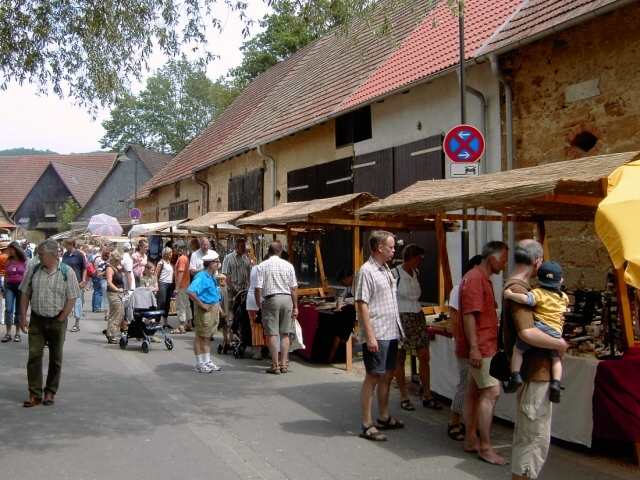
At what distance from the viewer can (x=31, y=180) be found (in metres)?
66.3

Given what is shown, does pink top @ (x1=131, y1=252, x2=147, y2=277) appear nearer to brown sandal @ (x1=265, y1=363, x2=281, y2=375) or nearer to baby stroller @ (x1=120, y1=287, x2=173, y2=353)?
baby stroller @ (x1=120, y1=287, x2=173, y2=353)

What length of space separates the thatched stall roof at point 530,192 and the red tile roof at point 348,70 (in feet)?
8.68

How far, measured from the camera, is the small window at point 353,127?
15.2 meters

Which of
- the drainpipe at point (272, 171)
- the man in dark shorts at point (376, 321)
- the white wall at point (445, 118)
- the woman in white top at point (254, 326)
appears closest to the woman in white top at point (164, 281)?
the woman in white top at point (254, 326)

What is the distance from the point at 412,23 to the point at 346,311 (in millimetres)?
8930

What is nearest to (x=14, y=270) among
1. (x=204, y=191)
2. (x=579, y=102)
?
(x=579, y=102)

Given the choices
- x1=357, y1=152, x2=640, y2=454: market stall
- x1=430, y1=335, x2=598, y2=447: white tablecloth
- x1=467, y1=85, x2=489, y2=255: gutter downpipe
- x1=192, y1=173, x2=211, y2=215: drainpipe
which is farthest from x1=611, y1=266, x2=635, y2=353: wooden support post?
x1=192, y1=173, x2=211, y2=215: drainpipe

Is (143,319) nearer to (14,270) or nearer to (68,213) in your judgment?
(14,270)

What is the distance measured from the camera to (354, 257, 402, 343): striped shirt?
636cm

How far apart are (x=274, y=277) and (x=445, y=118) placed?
483cm

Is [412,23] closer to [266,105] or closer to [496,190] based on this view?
[266,105]

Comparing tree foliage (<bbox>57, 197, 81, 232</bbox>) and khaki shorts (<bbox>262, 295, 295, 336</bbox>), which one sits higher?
tree foliage (<bbox>57, 197, 81, 232</bbox>)

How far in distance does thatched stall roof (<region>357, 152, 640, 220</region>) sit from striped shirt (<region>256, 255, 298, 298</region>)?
1994 millimetres

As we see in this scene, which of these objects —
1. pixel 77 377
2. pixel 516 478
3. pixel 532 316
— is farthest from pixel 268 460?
pixel 77 377
